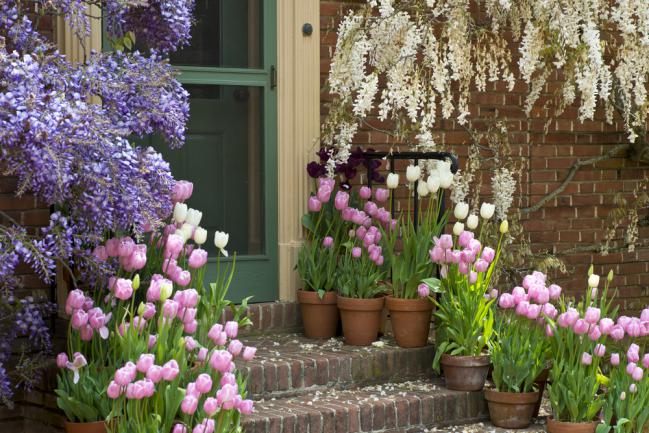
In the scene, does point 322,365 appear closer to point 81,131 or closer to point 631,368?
point 631,368

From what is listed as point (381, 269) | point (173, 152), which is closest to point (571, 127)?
point (381, 269)

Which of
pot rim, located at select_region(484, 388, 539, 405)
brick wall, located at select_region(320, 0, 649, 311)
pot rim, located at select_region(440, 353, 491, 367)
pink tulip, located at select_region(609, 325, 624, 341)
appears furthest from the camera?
brick wall, located at select_region(320, 0, 649, 311)

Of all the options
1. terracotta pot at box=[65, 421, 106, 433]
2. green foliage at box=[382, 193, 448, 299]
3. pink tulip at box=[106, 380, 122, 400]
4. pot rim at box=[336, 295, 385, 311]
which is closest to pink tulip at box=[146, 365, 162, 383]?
pink tulip at box=[106, 380, 122, 400]

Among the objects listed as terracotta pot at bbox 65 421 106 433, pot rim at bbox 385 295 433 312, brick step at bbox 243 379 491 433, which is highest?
pot rim at bbox 385 295 433 312

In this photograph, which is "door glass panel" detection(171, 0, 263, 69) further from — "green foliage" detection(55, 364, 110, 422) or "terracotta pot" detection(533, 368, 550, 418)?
"terracotta pot" detection(533, 368, 550, 418)

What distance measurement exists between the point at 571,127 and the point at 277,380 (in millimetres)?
2973

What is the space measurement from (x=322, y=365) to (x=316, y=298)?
51cm

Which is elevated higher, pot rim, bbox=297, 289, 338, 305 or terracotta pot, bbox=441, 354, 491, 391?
pot rim, bbox=297, 289, 338, 305

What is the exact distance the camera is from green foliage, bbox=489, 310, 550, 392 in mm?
4895

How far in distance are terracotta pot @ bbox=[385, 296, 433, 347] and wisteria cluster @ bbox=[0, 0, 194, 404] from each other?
4.69ft

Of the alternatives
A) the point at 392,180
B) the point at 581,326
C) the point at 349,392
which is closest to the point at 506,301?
the point at 581,326

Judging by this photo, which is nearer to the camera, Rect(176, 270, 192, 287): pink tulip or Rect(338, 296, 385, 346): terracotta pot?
Rect(176, 270, 192, 287): pink tulip

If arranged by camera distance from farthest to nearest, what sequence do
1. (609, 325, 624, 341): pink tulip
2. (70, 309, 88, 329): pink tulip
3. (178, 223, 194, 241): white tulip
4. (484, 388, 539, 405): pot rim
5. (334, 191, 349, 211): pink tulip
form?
(334, 191, 349, 211): pink tulip < (484, 388, 539, 405): pot rim < (609, 325, 624, 341): pink tulip < (178, 223, 194, 241): white tulip < (70, 309, 88, 329): pink tulip

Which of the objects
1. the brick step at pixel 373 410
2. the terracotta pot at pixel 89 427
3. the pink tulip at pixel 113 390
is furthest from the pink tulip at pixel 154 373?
the brick step at pixel 373 410
